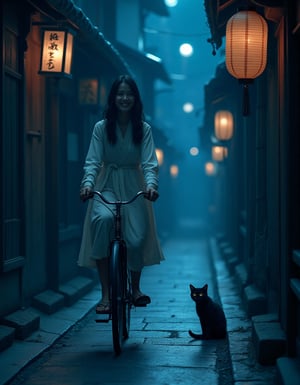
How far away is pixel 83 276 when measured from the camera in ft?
46.2

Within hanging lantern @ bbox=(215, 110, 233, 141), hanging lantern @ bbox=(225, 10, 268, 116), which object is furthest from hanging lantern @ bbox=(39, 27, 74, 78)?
hanging lantern @ bbox=(215, 110, 233, 141)

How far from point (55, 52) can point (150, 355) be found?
5.30 m

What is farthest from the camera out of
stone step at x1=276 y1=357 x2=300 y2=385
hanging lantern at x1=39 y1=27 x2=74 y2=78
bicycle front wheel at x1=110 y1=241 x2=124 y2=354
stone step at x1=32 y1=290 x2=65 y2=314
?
hanging lantern at x1=39 y1=27 x2=74 y2=78

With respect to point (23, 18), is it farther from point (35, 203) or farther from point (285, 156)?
point (285, 156)

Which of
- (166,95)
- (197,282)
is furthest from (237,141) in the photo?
(166,95)

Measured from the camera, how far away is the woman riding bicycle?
7.71 m

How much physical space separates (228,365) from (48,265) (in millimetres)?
4718

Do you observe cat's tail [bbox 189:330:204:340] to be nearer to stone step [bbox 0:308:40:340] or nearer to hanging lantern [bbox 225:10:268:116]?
stone step [bbox 0:308:40:340]

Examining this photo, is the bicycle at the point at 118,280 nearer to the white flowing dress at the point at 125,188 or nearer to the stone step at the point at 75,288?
the white flowing dress at the point at 125,188

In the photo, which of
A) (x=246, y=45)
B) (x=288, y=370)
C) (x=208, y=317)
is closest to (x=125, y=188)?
(x=208, y=317)

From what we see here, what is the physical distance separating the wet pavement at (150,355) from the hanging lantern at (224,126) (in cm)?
849

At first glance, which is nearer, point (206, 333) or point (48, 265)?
point (206, 333)

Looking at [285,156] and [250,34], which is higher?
[250,34]

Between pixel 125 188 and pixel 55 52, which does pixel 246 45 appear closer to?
pixel 125 188
